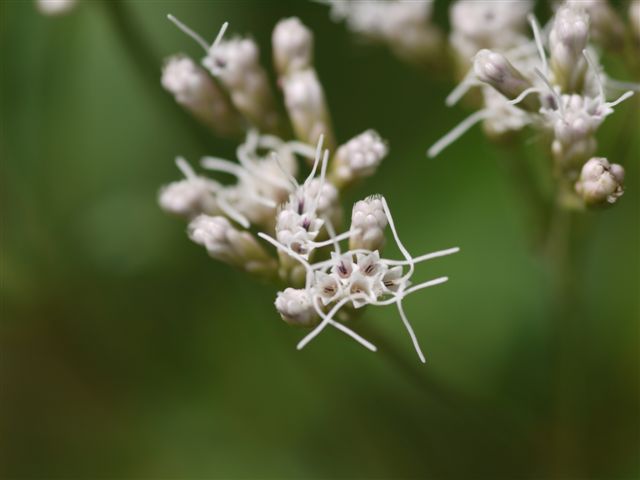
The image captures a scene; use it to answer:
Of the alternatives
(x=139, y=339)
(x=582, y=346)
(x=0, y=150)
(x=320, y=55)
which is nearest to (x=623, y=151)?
(x=582, y=346)

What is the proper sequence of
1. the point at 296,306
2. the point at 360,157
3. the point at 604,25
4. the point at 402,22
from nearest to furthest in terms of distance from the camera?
the point at 296,306, the point at 360,157, the point at 604,25, the point at 402,22

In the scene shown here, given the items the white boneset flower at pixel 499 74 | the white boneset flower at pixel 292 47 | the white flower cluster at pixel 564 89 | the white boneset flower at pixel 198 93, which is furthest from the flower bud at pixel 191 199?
the white boneset flower at pixel 499 74

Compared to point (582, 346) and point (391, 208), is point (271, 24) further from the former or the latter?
point (582, 346)

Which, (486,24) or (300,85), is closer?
(300,85)

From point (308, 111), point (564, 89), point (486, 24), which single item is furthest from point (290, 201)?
point (486, 24)

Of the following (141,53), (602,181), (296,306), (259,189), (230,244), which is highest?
(141,53)

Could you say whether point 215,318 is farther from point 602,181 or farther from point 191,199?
point 602,181
